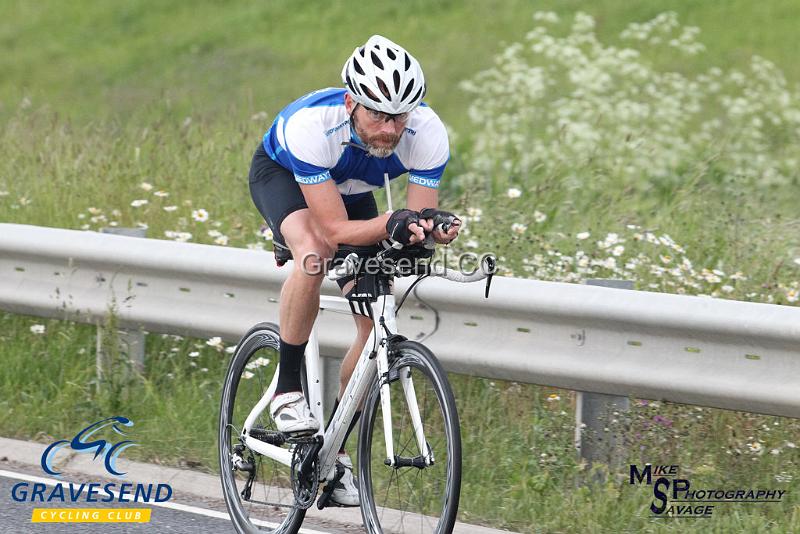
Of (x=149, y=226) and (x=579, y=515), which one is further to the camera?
(x=149, y=226)

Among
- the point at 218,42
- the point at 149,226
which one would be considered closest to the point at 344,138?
the point at 149,226

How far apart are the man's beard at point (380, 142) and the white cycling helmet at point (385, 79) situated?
0.13 m

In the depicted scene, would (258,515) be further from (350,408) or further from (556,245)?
(556,245)

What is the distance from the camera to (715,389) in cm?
499

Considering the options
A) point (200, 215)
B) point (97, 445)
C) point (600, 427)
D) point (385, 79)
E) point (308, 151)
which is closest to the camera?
point (385, 79)

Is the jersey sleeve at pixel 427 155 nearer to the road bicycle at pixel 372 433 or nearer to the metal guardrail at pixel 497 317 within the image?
the road bicycle at pixel 372 433

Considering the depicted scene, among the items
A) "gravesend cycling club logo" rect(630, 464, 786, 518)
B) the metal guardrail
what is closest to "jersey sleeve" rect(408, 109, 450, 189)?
the metal guardrail

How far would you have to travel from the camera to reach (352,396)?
465cm

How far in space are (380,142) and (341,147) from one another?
9.1 inches

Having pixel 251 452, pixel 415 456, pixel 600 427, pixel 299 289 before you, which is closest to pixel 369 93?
pixel 299 289

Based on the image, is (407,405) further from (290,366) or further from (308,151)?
(308,151)

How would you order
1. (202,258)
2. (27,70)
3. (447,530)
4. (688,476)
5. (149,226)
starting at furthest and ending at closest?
(27,70), (149,226), (202,258), (688,476), (447,530)

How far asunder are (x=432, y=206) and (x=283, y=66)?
2075cm

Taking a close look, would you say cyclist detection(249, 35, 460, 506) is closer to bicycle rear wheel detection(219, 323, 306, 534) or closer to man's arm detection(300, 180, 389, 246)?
man's arm detection(300, 180, 389, 246)
